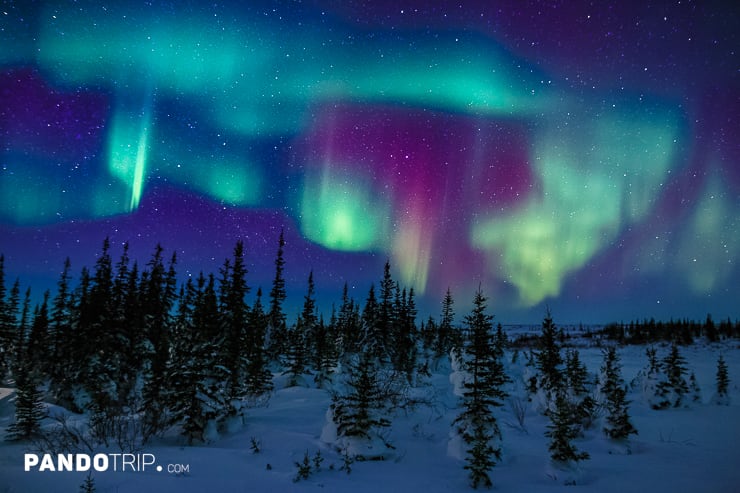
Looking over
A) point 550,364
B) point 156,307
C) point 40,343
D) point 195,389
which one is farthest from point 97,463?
point 40,343

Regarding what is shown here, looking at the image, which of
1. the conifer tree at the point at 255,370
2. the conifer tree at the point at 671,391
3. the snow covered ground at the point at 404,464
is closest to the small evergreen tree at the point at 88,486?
the snow covered ground at the point at 404,464

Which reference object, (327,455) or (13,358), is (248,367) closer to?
(327,455)

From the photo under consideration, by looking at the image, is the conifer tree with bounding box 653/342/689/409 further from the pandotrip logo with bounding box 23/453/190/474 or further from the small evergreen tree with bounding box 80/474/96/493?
the small evergreen tree with bounding box 80/474/96/493

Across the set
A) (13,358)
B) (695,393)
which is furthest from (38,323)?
(695,393)

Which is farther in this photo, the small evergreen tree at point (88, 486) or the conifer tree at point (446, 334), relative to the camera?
the conifer tree at point (446, 334)

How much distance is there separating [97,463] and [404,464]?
7115mm

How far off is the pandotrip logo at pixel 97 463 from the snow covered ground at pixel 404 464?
0.14m

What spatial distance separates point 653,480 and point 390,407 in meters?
8.67

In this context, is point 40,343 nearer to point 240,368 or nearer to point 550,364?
point 240,368

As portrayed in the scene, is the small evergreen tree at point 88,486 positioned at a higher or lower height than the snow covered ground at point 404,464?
higher

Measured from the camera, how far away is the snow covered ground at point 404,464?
24.6ft

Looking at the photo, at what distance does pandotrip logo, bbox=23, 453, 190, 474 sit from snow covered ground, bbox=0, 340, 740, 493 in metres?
0.14

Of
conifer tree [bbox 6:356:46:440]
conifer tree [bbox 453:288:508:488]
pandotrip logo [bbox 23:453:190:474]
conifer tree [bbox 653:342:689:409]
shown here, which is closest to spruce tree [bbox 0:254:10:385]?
conifer tree [bbox 6:356:46:440]

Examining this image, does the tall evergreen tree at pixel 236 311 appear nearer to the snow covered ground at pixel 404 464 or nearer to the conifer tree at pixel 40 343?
the snow covered ground at pixel 404 464
